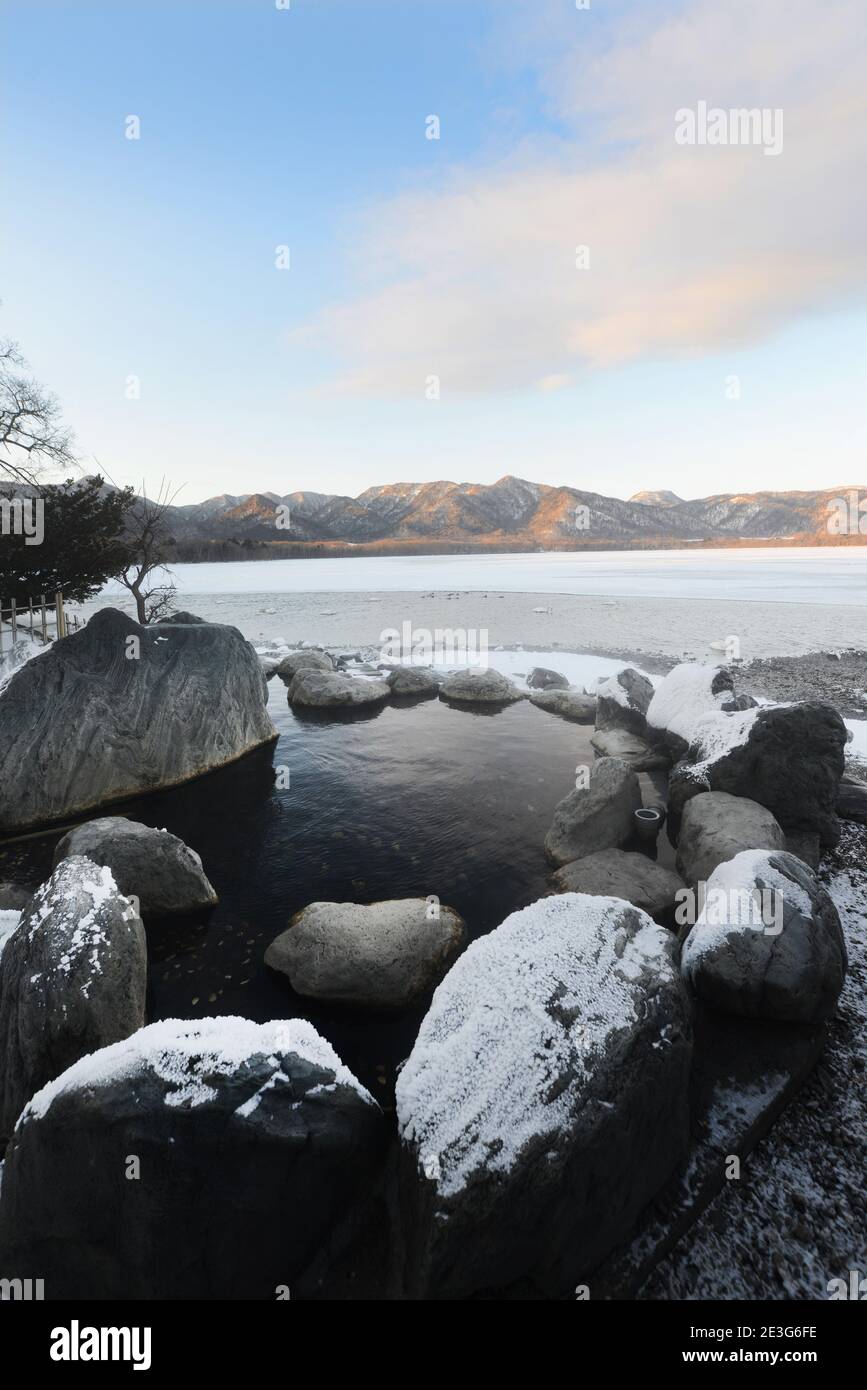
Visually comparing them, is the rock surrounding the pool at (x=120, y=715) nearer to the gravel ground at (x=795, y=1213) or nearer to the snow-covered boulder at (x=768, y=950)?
the snow-covered boulder at (x=768, y=950)

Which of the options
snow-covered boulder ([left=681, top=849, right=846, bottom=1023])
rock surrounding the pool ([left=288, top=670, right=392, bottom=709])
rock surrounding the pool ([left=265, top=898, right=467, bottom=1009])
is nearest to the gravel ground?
snow-covered boulder ([left=681, top=849, right=846, bottom=1023])

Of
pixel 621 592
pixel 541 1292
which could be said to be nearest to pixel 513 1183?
pixel 541 1292

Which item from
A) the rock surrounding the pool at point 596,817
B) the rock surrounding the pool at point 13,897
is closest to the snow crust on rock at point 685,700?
the rock surrounding the pool at point 596,817

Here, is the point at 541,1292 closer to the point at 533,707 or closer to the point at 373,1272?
the point at 373,1272

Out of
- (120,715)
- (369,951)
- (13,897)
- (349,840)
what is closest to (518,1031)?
(369,951)

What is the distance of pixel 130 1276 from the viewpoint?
10.7ft

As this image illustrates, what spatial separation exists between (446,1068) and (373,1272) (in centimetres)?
113

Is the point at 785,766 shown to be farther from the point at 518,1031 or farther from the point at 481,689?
the point at 481,689

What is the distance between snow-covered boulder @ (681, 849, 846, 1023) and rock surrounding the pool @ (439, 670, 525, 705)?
1110cm

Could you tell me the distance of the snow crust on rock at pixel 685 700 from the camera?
11164 millimetres

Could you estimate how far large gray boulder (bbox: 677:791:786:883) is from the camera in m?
7.29

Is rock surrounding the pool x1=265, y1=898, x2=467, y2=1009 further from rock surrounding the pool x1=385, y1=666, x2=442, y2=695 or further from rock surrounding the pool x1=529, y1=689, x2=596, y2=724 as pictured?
rock surrounding the pool x1=385, y1=666, x2=442, y2=695

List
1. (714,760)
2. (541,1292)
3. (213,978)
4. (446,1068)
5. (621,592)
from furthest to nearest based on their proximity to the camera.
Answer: (621,592) → (714,760) → (213,978) → (446,1068) → (541,1292)

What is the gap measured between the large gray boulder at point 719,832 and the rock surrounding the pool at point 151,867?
20.7 feet
